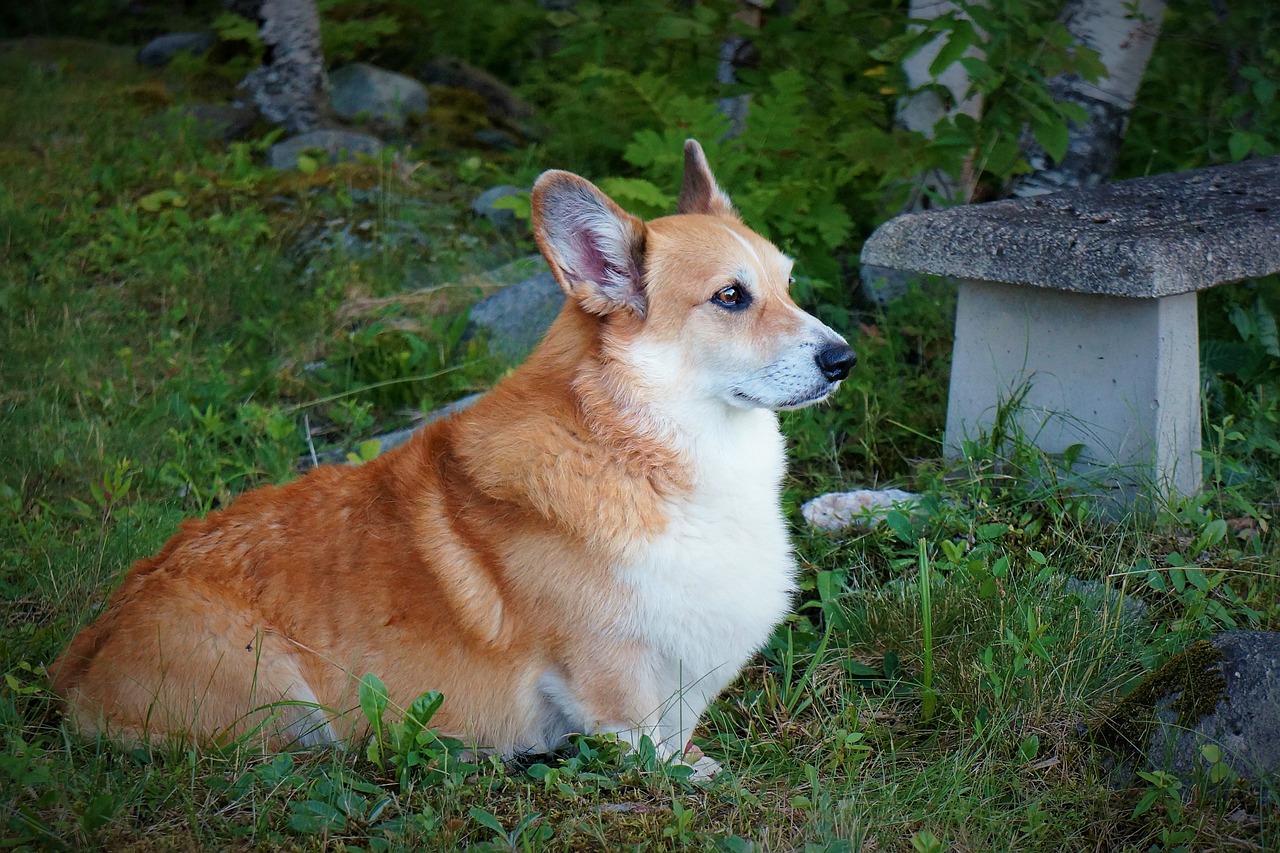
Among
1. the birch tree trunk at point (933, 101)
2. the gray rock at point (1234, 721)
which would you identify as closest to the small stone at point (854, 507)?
the gray rock at point (1234, 721)

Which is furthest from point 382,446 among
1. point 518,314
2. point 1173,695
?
point 1173,695

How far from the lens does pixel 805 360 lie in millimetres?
2686

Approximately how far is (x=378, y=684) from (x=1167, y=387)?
2.60 m

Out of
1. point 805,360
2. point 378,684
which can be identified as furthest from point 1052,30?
point 378,684

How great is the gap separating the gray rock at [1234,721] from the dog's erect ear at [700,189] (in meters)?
1.74

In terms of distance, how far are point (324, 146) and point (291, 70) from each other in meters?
0.57

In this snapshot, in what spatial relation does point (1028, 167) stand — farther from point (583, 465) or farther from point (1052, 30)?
point (583, 465)

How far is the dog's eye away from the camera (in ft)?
9.01

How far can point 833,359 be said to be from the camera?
268 centimetres

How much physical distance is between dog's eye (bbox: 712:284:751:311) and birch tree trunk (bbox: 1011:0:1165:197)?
2.57 m

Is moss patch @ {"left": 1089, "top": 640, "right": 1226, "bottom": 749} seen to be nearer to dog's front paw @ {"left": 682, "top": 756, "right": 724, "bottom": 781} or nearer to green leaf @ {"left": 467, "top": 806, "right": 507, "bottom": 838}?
dog's front paw @ {"left": 682, "top": 756, "right": 724, "bottom": 781}

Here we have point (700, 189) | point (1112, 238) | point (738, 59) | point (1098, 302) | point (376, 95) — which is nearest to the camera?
point (700, 189)

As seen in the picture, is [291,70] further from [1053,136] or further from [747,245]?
[747,245]

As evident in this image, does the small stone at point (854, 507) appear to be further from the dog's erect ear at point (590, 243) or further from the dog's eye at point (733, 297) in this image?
the dog's erect ear at point (590, 243)
